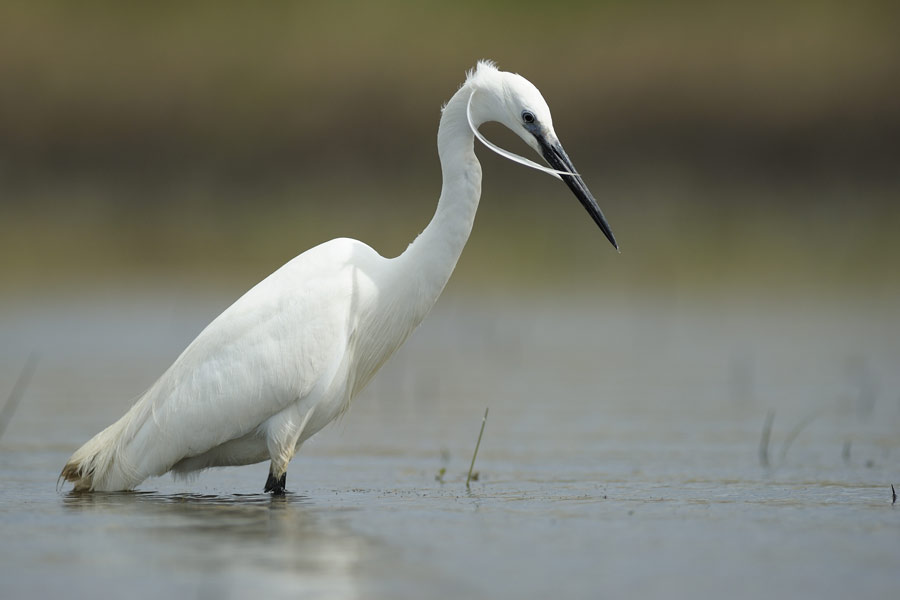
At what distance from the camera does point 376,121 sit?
21109mm

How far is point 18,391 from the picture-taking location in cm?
965

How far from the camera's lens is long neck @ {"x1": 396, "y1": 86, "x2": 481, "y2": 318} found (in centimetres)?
655

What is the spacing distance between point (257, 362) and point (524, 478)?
1.49 metres

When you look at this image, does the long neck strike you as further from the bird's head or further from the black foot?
the black foot

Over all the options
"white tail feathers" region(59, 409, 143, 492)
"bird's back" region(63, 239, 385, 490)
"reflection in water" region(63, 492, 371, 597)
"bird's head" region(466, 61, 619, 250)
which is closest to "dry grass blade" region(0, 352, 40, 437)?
"white tail feathers" region(59, 409, 143, 492)

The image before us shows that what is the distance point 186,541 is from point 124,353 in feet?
21.6

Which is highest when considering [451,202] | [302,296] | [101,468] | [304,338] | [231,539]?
[451,202]

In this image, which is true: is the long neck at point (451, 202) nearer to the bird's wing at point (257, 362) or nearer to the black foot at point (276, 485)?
the bird's wing at point (257, 362)

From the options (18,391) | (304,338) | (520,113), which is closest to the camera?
(520,113)

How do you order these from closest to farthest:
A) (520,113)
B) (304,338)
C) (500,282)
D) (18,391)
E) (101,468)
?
(520,113)
(304,338)
(101,468)
(18,391)
(500,282)

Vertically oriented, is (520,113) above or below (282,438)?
above

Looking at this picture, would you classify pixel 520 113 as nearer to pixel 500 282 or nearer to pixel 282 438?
pixel 282 438

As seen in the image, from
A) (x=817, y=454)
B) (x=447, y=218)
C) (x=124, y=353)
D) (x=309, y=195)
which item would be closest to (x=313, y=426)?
(x=447, y=218)

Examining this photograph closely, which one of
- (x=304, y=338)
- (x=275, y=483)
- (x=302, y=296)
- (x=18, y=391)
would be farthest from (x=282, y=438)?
(x=18, y=391)
